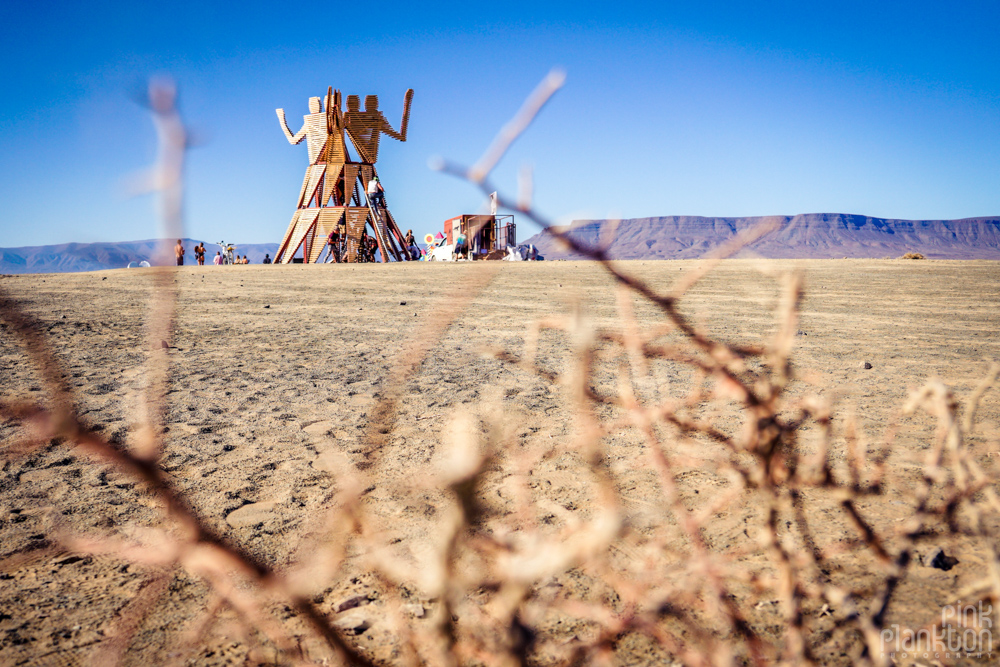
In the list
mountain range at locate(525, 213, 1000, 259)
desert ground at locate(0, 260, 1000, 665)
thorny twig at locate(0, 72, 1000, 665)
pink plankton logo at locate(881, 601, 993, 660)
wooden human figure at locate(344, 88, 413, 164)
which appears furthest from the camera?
mountain range at locate(525, 213, 1000, 259)

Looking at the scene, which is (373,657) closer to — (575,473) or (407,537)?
(407,537)

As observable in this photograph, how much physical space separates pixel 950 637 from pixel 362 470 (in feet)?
5.29

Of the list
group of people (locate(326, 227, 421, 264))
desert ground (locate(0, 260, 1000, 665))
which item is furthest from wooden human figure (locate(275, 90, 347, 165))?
desert ground (locate(0, 260, 1000, 665))

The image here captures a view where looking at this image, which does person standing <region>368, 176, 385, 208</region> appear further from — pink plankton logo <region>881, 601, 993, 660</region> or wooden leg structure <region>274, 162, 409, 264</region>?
pink plankton logo <region>881, 601, 993, 660</region>

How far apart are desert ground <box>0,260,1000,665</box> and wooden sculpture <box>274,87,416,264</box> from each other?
1531 centimetres

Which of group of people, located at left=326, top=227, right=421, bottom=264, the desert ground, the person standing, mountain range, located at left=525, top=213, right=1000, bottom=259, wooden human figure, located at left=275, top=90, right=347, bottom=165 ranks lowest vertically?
the desert ground

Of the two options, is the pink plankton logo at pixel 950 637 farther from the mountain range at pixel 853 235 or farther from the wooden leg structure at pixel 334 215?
the mountain range at pixel 853 235

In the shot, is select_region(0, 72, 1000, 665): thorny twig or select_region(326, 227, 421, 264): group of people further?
select_region(326, 227, 421, 264): group of people

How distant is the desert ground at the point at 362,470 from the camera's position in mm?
1213

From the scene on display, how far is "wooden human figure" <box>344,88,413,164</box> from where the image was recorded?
63.3ft

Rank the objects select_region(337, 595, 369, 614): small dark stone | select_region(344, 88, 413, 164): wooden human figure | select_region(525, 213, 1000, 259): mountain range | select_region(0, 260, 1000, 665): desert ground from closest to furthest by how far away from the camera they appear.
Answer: select_region(0, 260, 1000, 665): desert ground, select_region(337, 595, 369, 614): small dark stone, select_region(344, 88, 413, 164): wooden human figure, select_region(525, 213, 1000, 259): mountain range

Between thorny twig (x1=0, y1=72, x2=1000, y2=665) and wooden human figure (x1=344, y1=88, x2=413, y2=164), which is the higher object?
wooden human figure (x1=344, y1=88, x2=413, y2=164)

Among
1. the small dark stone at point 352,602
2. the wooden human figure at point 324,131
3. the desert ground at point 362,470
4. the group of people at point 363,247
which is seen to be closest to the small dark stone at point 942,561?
the desert ground at point 362,470

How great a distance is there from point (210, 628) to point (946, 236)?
157129 mm
